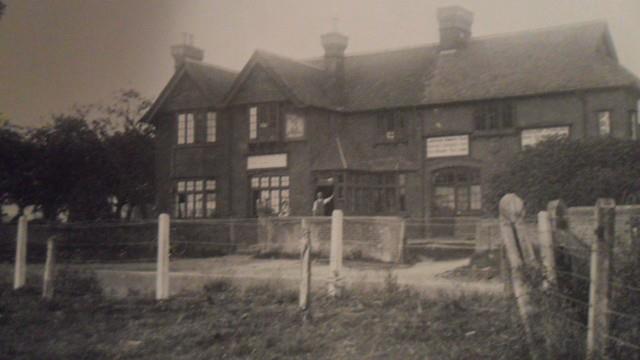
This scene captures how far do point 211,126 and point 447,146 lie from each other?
9952 millimetres

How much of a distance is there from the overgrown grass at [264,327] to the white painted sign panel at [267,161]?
1948 cm

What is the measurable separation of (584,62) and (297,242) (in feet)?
43.7

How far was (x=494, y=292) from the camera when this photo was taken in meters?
10.6

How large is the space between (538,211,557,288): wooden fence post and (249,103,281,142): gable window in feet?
79.6

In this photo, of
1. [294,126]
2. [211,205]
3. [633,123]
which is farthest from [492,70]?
[211,205]

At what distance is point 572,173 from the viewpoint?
66.4 ft

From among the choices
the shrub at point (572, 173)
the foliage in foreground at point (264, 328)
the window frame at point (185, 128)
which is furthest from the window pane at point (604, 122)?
the foliage in foreground at point (264, 328)

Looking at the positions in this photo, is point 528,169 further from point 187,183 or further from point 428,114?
point 187,183

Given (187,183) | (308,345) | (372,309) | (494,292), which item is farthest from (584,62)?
(308,345)

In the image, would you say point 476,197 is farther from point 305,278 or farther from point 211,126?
point 305,278

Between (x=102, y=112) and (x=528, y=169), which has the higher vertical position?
(x=102, y=112)

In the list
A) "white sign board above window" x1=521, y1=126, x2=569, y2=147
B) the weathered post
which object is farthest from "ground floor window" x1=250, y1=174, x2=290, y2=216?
the weathered post

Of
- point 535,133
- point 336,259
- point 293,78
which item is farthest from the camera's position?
point 293,78

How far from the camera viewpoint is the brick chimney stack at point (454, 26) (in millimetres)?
31202
